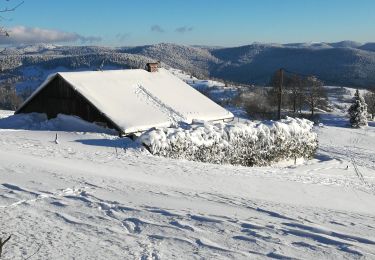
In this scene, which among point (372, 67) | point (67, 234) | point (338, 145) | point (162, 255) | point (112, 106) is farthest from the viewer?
point (372, 67)

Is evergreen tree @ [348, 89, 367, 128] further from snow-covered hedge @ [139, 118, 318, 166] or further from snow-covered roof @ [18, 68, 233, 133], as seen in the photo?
snow-covered hedge @ [139, 118, 318, 166]

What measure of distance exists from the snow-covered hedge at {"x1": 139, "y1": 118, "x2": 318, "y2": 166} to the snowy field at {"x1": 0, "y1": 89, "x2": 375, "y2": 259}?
131 centimetres

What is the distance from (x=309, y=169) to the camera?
75.4 feet

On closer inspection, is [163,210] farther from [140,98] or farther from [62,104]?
[62,104]

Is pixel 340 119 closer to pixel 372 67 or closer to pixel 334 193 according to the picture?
pixel 334 193

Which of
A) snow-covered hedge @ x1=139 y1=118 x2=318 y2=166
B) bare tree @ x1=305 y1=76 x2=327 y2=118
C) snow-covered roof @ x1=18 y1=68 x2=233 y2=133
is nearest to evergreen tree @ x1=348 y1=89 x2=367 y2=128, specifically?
bare tree @ x1=305 y1=76 x2=327 y2=118

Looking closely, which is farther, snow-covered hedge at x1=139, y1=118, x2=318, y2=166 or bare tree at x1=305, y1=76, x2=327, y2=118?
bare tree at x1=305, y1=76, x2=327, y2=118

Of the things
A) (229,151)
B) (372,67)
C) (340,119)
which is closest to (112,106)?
(229,151)

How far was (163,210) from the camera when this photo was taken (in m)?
9.45

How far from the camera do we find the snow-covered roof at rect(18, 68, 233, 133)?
22.0 metres

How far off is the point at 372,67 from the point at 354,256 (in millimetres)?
201924

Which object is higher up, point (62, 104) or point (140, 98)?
point (140, 98)

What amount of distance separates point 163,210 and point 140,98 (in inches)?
613

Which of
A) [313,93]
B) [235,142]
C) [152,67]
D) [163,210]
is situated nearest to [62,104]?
[152,67]
